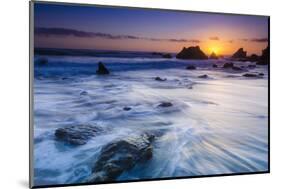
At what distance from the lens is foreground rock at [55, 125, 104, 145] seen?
9.78ft

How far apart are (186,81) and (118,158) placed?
741 mm

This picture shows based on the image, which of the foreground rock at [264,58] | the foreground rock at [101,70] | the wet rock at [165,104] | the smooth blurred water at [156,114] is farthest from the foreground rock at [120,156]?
the foreground rock at [264,58]

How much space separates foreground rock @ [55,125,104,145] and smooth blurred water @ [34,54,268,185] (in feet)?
0.11

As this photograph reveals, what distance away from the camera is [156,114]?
318 centimetres

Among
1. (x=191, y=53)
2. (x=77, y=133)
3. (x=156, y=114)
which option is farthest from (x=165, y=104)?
(x=77, y=133)

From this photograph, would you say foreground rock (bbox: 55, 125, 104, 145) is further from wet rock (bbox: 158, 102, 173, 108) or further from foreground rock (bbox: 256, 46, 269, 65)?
foreground rock (bbox: 256, 46, 269, 65)

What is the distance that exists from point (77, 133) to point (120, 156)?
333 mm

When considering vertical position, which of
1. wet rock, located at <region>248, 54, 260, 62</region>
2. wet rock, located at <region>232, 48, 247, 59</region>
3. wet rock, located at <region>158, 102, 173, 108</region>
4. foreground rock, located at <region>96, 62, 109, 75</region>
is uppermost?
wet rock, located at <region>232, 48, 247, 59</region>

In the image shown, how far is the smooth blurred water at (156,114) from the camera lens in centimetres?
297

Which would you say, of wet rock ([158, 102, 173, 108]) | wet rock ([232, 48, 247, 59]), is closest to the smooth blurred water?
wet rock ([158, 102, 173, 108])

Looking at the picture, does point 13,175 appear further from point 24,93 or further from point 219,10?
point 219,10

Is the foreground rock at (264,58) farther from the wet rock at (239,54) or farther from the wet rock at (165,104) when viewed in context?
the wet rock at (165,104)

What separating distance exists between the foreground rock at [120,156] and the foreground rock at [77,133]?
130 millimetres
